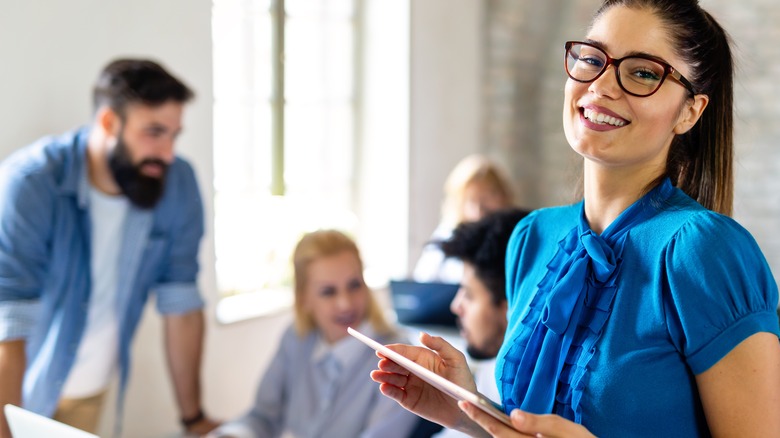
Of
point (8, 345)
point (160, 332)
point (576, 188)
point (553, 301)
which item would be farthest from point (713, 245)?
point (160, 332)

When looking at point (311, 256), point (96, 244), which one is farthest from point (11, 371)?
point (311, 256)

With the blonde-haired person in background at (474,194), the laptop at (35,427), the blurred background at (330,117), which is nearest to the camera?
the laptop at (35,427)

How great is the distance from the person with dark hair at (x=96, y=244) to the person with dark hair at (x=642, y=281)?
170cm

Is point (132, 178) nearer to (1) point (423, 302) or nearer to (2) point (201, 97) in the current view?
(2) point (201, 97)

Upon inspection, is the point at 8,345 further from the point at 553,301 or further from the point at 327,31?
the point at 327,31

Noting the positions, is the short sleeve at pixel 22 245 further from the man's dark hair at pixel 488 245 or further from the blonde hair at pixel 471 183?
the blonde hair at pixel 471 183

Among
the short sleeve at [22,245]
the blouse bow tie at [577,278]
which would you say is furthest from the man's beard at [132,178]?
the blouse bow tie at [577,278]

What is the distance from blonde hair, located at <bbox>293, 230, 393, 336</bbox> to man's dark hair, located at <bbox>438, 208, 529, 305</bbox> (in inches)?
18.8

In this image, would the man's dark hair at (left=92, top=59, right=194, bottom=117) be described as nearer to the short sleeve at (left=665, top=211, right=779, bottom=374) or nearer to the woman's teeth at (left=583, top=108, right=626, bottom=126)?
the woman's teeth at (left=583, top=108, right=626, bottom=126)

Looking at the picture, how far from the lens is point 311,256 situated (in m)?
3.30

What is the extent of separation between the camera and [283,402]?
10.5 feet

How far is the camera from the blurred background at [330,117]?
3871 mm

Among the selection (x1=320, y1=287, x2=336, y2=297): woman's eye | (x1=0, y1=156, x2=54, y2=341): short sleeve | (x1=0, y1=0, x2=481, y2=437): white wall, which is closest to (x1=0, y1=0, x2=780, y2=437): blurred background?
(x1=0, y1=0, x2=481, y2=437): white wall

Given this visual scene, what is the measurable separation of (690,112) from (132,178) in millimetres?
2170
